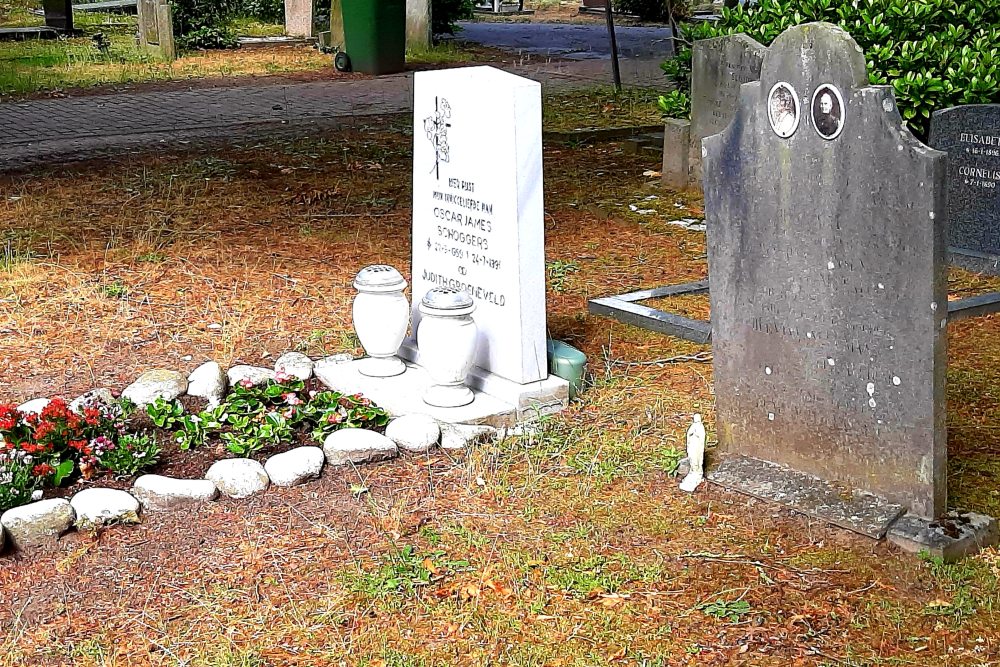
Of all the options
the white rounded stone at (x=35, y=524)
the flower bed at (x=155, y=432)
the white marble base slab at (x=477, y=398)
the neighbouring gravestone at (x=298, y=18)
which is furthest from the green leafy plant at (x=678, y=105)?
the neighbouring gravestone at (x=298, y=18)

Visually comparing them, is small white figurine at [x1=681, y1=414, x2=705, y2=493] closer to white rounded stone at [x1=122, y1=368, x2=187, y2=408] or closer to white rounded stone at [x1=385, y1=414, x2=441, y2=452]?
white rounded stone at [x1=385, y1=414, x2=441, y2=452]

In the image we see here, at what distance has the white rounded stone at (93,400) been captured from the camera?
499cm

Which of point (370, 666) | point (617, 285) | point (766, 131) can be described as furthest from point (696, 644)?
point (617, 285)

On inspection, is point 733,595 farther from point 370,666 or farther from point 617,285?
point 617,285

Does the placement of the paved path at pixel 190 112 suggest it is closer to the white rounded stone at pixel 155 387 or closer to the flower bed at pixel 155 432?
the white rounded stone at pixel 155 387

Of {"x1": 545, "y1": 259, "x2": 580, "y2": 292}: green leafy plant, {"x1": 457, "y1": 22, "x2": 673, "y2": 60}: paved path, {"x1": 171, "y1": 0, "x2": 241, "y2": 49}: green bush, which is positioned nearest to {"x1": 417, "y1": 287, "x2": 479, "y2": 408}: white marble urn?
{"x1": 545, "y1": 259, "x2": 580, "y2": 292}: green leafy plant

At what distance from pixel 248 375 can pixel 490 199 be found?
4.61 ft

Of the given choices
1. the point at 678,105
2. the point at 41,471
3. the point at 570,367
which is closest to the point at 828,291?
the point at 570,367

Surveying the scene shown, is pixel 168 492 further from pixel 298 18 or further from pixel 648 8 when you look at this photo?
pixel 648 8

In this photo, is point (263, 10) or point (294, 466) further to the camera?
point (263, 10)

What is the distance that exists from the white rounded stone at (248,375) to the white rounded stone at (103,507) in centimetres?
123

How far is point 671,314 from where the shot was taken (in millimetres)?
6621

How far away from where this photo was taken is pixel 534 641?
3594mm

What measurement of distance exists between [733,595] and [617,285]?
3.79 meters
